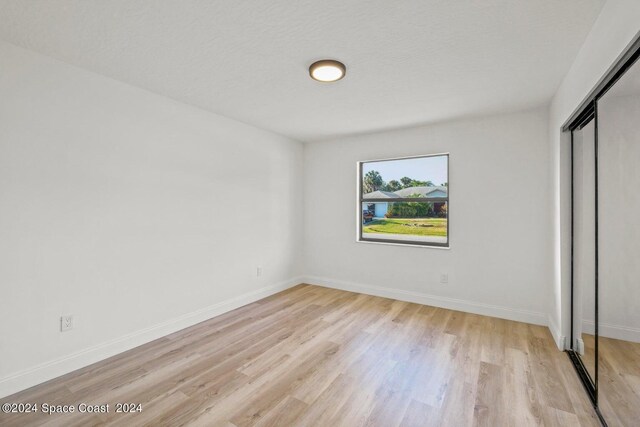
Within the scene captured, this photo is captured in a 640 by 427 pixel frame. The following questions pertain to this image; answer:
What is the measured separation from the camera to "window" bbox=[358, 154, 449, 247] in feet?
12.9

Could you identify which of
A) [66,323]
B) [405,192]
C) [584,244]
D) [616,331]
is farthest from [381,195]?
[66,323]

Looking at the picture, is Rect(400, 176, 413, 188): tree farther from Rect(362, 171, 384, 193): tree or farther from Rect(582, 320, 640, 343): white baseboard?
Rect(582, 320, 640, 343): white baseboard

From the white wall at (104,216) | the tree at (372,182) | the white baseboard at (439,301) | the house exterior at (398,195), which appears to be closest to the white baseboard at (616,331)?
the white baseboard at (439,301)

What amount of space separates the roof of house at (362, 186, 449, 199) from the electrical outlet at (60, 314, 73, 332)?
3694 millimetres

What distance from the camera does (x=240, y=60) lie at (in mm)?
2203

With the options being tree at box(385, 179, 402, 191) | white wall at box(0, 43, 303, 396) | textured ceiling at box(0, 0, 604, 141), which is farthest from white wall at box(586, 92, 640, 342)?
white wall at box(0, 43, 303, 396)

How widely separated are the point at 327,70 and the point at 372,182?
246cm

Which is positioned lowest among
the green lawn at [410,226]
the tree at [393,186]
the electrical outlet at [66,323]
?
the electrical outlet at [66,323]

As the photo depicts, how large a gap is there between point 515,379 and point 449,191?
2194 millimetres

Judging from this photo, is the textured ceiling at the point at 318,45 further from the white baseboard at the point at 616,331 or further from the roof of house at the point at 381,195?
the white baseboard at the point at 616,331

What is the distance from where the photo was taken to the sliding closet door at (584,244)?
1934mm

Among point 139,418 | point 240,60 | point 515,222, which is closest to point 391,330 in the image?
point 515,222

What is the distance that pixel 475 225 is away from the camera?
352 cm

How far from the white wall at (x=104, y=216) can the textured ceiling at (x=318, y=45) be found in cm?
31
